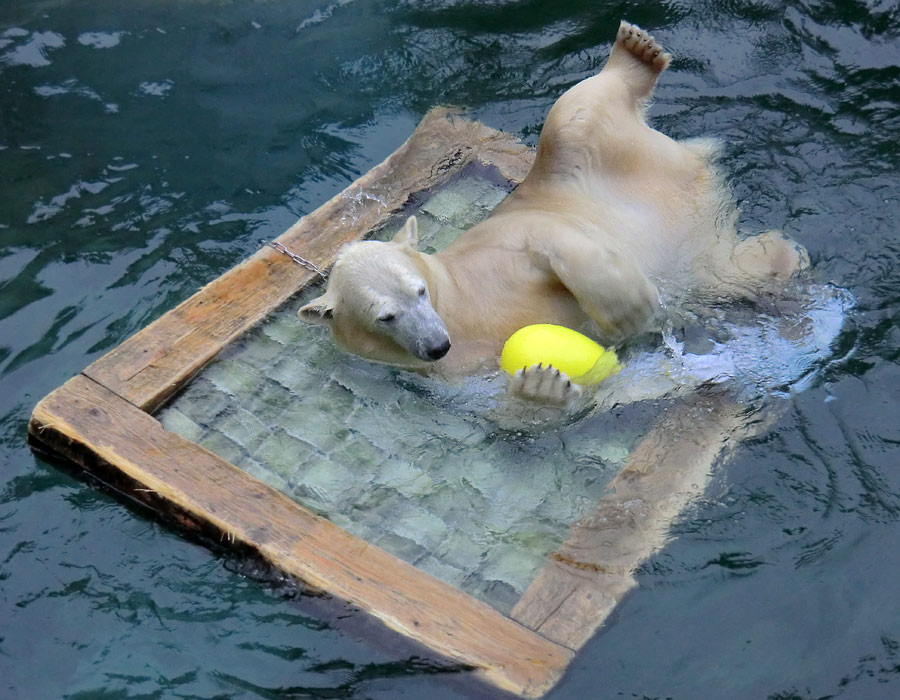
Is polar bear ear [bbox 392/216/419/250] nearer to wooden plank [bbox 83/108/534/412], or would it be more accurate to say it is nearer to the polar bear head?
the polar bear head

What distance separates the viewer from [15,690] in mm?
3398

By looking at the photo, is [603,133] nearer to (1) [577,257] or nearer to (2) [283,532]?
(1) [577,257]

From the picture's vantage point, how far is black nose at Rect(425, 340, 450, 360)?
410cm

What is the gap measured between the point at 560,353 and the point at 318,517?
1.24m

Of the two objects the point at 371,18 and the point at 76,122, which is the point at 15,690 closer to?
the point at 76,122

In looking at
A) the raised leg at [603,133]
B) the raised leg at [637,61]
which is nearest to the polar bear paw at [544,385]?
the raised leg at [603,133]

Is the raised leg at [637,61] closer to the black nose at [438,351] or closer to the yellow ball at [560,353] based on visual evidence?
the yellow ball at [560,353]

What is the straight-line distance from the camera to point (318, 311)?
14.4 feet

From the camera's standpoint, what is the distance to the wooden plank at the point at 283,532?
318cm

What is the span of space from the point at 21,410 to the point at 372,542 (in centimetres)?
193

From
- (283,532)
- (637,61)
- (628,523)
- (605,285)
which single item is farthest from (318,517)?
(637,61)

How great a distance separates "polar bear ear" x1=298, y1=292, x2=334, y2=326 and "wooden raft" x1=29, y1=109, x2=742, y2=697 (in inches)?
14.7

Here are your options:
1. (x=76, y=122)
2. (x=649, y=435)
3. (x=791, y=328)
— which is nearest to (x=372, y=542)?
(x=649, y=435)

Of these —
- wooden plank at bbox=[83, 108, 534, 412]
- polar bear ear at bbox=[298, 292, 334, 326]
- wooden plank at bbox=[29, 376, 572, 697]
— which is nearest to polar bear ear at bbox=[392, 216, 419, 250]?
polar bear ear at bbox=[298, 292, 334, 326]
